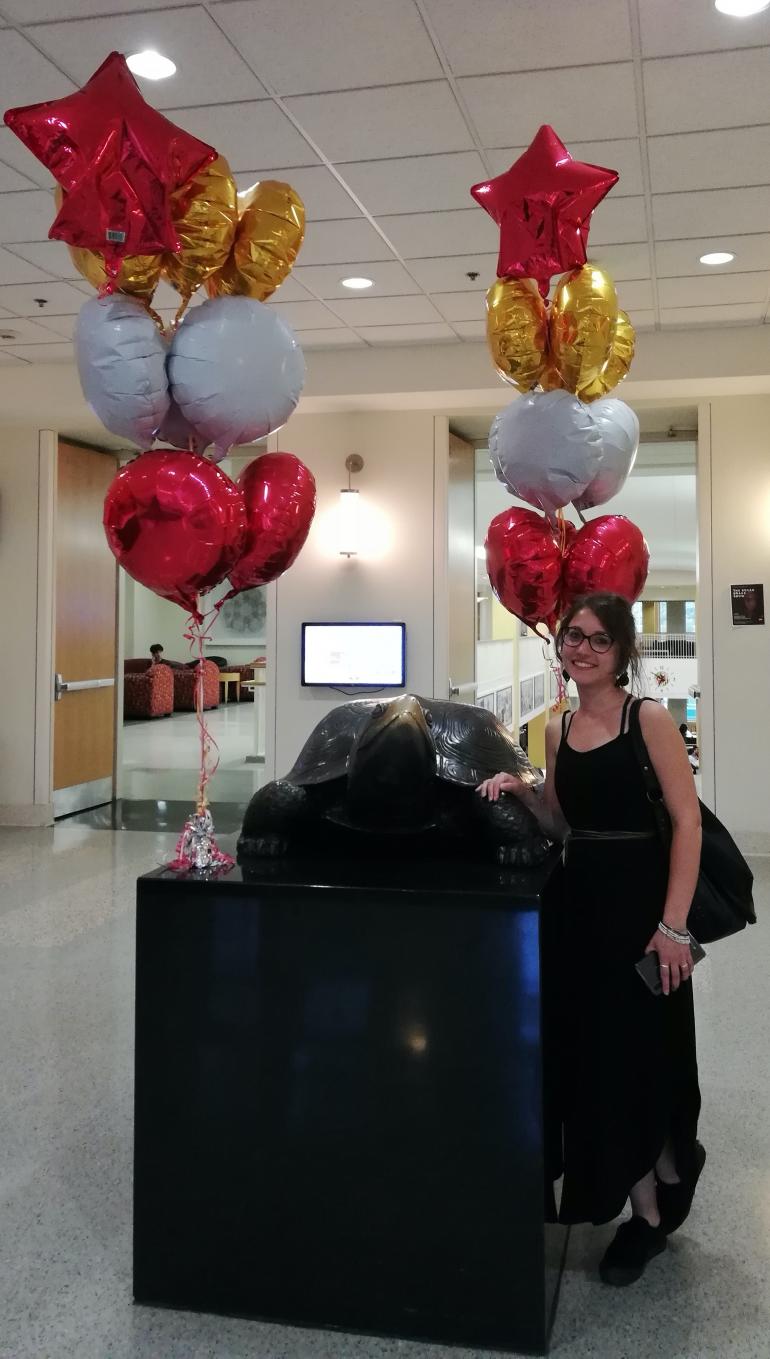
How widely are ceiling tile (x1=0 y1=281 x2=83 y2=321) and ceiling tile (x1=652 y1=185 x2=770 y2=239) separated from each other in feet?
10.1

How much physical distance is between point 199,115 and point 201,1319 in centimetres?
379

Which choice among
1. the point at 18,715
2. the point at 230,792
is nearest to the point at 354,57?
the point at 18,715

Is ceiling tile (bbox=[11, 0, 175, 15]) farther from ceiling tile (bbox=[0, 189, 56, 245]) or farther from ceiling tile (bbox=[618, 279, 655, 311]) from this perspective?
ceiling tile (bbox=[618, 279, 655, 311])

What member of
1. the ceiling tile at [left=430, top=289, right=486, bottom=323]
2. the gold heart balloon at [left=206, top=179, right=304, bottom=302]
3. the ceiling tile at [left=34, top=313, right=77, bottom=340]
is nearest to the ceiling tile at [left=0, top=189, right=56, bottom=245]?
the ceiling tile at [left=34, top=313, right=77, bottom=340]

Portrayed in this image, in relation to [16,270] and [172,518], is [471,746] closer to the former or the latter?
[172,518]

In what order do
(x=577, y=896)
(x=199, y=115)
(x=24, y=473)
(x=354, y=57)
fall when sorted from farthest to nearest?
(x=24, y=473) → (x=199, y=115) → (x=354, y=57) → (x=577, y=896)

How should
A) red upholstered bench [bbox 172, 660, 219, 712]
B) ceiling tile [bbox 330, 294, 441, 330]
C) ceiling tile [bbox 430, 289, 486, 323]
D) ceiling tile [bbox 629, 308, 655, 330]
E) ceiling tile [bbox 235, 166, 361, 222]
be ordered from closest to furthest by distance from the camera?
ceiling tile [bbox 235, 166, 361, 222]
ceiling tile [bbox 430, 289, 486, 323]
ceiling tile [bbox 330, 294, 441, 330]
ceiling tile [bbox 629, 308, 655, 330]
red upholstered bench [bbox 172, 660, 219, 712]

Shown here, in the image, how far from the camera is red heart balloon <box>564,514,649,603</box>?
9.30 feet

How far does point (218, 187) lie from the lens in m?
2.22

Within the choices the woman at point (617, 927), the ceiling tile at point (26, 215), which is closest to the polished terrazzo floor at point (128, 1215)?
the woman at point (617, 927)

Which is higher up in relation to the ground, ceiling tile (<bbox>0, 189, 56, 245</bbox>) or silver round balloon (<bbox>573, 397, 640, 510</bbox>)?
ceiling tile (<bbox>0, 189, 56, 245</bbox>)

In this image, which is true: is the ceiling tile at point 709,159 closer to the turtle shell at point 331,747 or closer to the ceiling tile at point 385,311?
the ceiling tile at point 385,311

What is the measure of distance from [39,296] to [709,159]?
3.55 m

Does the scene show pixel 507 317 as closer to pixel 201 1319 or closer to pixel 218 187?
pixel 218 187
